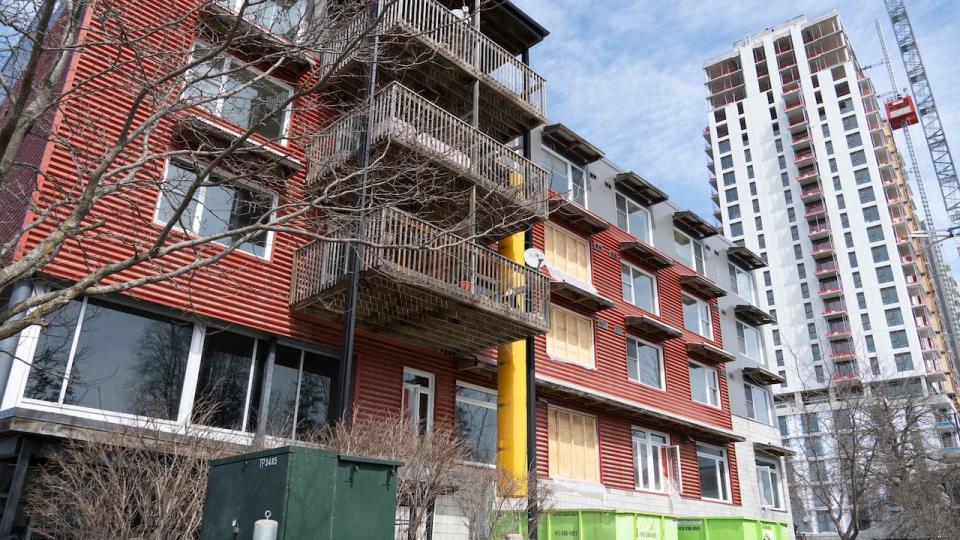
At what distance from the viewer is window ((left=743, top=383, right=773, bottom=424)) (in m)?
30.7

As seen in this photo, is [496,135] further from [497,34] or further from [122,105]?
[122,105]

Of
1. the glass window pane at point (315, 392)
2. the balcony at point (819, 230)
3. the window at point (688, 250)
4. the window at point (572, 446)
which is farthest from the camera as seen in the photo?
the balcony at point (819, 230)

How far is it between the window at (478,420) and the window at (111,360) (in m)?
6.98

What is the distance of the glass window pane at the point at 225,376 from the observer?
13.0 meters

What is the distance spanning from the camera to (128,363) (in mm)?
12328

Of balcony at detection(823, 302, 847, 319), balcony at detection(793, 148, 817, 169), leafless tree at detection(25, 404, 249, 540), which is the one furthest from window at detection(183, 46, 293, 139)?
balcony at detection(793, 148, 817, 169)

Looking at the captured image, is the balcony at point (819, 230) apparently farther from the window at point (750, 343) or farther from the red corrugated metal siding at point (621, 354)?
the red corrugated metal siding at point (621, 354)

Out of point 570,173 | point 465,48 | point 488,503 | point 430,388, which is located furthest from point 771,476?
point 465,48

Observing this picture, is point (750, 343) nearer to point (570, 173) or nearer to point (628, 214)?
point (628, 214)

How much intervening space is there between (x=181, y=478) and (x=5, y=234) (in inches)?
281

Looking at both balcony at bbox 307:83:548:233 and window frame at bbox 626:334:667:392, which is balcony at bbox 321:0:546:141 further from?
window frame at bbox 626:334:667:392

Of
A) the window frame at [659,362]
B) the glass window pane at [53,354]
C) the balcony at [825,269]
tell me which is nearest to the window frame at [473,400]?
the window frame at [659,362]

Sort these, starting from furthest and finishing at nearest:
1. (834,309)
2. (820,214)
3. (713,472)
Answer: (820,214)
(834,309)
(713,472)

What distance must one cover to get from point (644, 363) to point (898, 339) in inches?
2689
